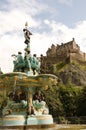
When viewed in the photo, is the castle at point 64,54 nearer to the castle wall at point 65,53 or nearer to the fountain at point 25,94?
the castle wall at point 65,53

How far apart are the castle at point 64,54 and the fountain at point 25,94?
75.9 metres

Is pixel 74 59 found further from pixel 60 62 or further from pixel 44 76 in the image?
pixel 44 76

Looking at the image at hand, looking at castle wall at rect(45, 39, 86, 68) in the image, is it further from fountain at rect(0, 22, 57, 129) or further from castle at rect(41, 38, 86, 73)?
A: fountain at rect(0, 22, 57, 129)

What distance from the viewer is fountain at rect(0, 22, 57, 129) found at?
25.4 metres

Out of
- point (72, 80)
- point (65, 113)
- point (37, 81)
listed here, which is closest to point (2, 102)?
point (65, 113)

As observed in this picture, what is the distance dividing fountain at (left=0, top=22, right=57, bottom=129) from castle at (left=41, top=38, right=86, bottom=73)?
249ft

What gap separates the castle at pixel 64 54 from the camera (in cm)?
12106

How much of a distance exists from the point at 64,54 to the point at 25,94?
102 m

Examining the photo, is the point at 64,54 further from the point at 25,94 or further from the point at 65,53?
the point at 25,94

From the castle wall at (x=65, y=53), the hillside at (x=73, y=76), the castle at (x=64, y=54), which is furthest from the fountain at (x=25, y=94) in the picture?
the castle wall at (x=65, y=53)

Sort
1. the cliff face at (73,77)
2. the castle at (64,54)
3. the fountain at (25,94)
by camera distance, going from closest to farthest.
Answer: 1. the fountain at (25,94)
2. the cliff face at (73,77)
3. the castle at (64,54)

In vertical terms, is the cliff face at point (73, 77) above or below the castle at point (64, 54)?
below

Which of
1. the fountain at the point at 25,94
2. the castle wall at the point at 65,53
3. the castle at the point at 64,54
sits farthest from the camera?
the castle wall at the point at 65,53

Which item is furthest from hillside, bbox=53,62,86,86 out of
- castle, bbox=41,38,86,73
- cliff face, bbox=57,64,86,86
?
castle, bbox=41,38,86,73
